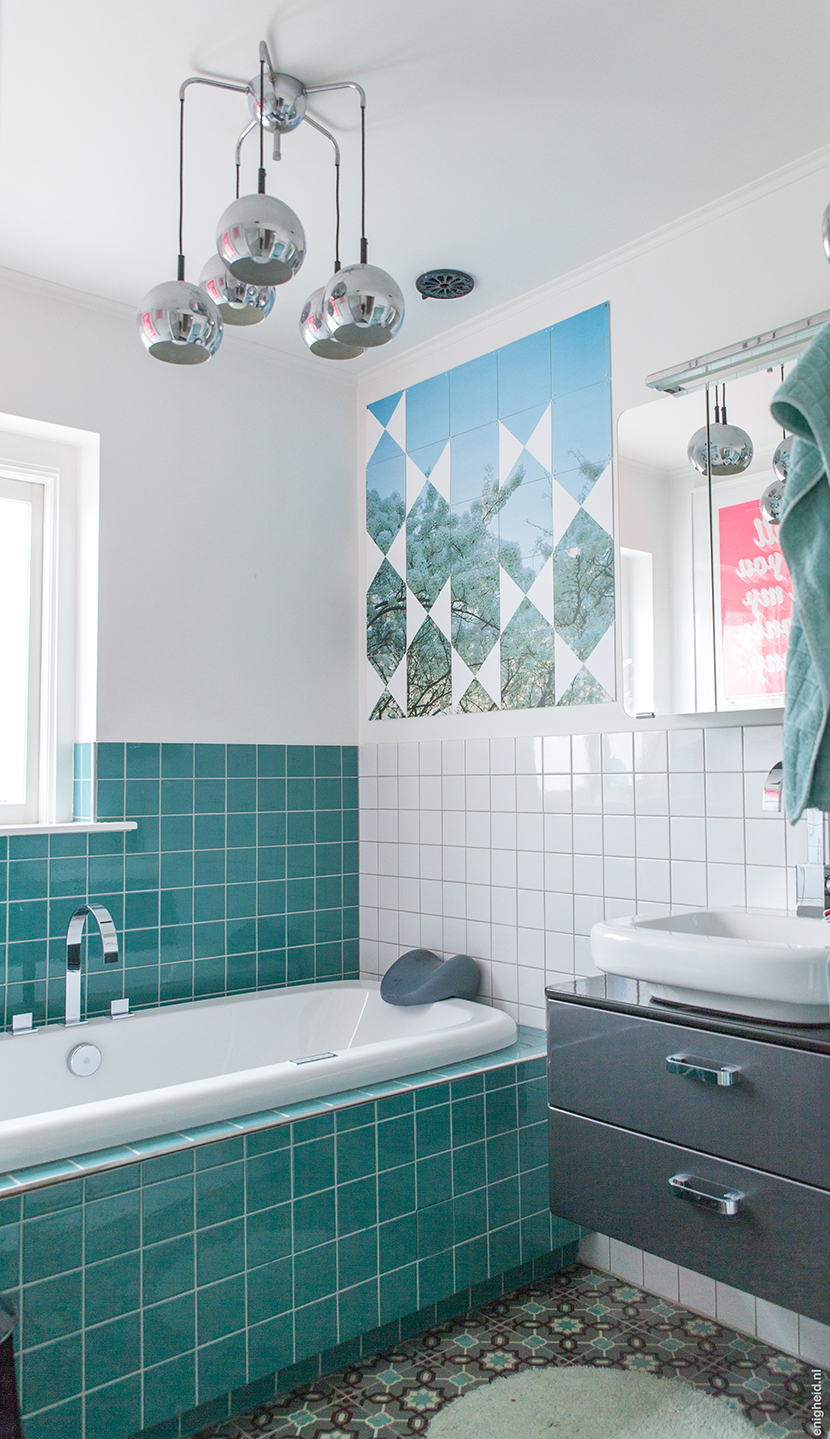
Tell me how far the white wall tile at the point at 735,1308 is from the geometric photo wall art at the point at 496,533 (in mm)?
1401

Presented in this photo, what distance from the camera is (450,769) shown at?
3016 millimetres

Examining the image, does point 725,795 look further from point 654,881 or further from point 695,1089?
point 695,1089

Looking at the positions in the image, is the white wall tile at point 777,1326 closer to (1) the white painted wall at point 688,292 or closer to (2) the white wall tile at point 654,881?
(2) the white wall tile at point 654,881

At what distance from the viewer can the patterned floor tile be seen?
1.89 metres

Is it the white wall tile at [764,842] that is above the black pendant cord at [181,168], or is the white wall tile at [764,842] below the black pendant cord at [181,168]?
below

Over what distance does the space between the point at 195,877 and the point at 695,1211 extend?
1.68 metres

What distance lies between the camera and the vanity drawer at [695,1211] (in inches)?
64.1

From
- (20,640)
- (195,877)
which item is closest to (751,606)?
(195,877)

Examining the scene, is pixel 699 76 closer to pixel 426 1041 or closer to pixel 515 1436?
pixel 426 1041

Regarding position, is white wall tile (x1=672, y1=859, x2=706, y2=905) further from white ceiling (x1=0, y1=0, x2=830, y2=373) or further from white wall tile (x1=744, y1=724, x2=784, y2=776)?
white ceiling (x1=0, y1=0, x2=830, y2=373)

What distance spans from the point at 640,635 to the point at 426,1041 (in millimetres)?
1102

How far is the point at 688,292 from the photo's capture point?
241cm

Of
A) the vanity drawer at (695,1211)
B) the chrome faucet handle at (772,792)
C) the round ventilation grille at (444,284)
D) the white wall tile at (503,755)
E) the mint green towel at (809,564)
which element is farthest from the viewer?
the white wall tile at (503,755)

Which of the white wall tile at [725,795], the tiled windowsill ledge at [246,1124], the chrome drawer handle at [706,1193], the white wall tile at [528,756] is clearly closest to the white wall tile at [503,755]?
the white wall tile at [528,756]
